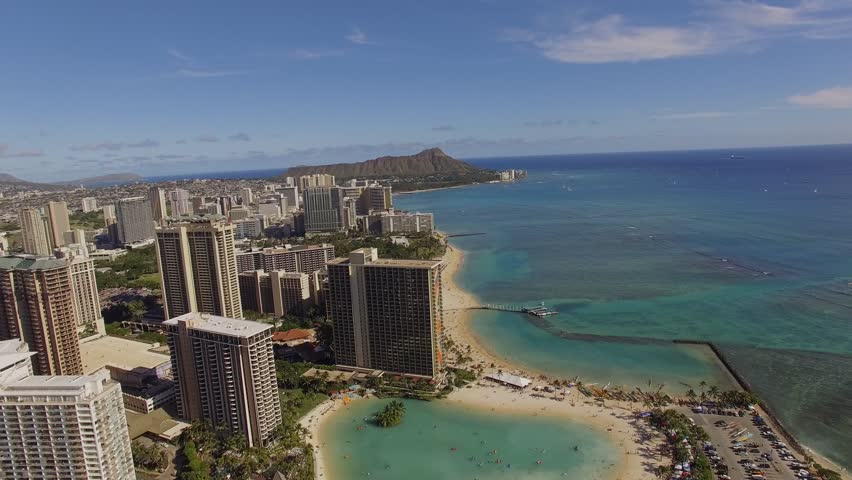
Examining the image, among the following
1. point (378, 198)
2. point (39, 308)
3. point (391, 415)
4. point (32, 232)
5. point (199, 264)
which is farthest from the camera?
point (378, 198)

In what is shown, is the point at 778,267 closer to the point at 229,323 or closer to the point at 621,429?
the point at 621,429

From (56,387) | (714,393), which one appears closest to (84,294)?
(56,387)

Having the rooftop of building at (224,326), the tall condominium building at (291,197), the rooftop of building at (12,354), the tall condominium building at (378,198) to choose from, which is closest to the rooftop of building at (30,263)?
the rooftop of building at (12,354)

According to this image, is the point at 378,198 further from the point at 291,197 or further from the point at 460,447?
the point at 460,447

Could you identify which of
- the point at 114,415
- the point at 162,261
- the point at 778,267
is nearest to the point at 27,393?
the point at 114,415

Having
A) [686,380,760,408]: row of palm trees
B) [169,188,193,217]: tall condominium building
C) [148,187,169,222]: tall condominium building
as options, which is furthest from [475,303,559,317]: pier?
[169,188,193,217]: tall condominium building
